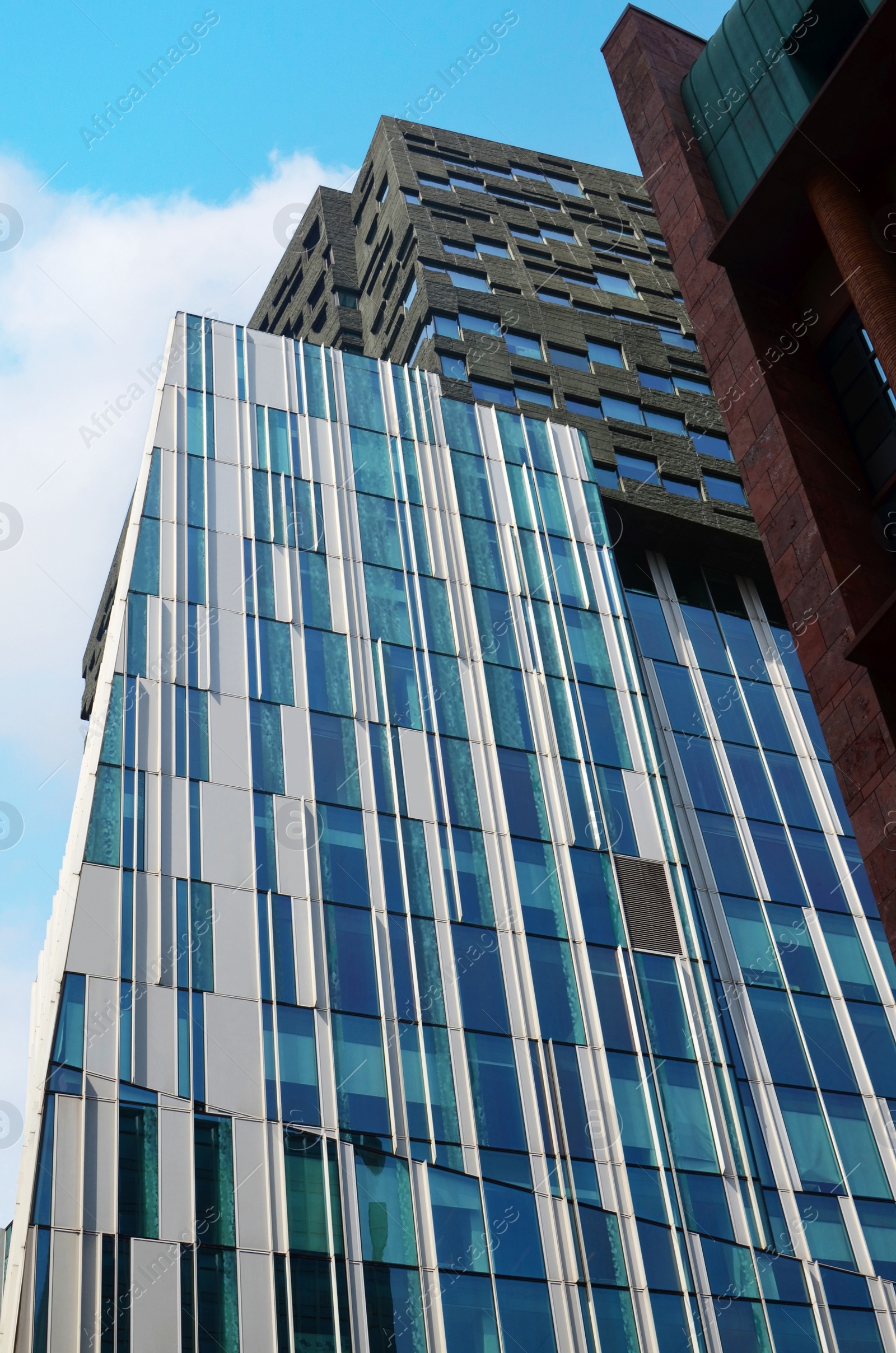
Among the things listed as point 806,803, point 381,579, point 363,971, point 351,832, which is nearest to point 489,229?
point 381,579

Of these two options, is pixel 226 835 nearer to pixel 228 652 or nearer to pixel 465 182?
pixel 228 652

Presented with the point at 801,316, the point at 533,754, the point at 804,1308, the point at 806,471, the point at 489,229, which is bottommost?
the point at 804,1308

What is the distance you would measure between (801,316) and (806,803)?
22726mm

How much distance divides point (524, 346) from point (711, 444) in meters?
8.43

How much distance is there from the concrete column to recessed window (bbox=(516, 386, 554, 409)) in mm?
30722

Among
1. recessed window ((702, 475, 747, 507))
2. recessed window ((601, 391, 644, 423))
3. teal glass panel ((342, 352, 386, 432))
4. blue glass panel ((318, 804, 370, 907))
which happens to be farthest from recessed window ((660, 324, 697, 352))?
blue glass panel ((318, 804, 370, 907))

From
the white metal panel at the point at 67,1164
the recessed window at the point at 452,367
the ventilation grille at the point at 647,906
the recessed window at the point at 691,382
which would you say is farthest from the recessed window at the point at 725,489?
the white metal panel at the point at 67,1164

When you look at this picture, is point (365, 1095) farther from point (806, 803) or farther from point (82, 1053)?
point (806, 803)

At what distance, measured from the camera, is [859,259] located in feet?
73.8

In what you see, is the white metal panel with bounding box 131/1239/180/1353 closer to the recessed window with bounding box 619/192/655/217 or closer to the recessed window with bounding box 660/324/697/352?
the recessed window with bounding box 660/324/697/352

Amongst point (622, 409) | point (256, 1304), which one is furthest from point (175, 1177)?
point (622, 409)

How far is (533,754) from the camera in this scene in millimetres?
39875

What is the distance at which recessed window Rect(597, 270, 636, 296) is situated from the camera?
6384cm

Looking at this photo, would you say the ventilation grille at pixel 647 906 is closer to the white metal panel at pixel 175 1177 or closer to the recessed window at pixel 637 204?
the white metal panel at pixel 175 1177
